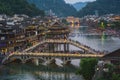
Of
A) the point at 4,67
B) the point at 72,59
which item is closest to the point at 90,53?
the point at 72,59

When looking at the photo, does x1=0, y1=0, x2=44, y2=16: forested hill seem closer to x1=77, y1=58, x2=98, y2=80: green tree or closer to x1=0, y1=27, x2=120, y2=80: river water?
x1=0, y1=27, x2=120, y2=80: river water

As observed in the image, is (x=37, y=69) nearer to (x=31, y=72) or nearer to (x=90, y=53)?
(x=31, y=72)

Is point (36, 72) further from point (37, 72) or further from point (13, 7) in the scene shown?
point (13, 7)

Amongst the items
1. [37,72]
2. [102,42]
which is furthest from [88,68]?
[102,42]

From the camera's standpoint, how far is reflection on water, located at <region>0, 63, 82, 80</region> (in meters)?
61.5

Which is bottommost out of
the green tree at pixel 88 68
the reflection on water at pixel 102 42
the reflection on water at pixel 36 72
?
the reflection on water at pixel 102 42

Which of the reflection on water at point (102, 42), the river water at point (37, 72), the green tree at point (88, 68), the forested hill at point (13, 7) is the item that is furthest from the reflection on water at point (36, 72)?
the forested hill at point (13, 7)

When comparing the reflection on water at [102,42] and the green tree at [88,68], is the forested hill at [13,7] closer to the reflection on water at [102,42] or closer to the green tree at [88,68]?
the reflection on water at [102,42]

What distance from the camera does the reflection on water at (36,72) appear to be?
61.5 meters

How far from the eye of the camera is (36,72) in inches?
2608

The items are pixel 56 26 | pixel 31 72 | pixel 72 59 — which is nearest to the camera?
pixel 31 72

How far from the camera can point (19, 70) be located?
224ft

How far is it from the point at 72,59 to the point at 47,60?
3876 mm

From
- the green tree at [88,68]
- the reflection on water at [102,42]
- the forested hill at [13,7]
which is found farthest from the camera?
the forested hill at [13,7]
